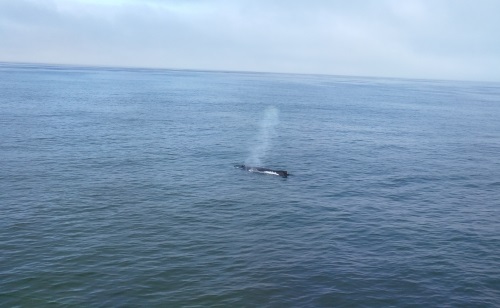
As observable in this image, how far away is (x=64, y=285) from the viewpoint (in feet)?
133

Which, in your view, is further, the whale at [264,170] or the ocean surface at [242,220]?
the whale at [264,170]

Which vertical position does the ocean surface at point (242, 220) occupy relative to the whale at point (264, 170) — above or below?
below

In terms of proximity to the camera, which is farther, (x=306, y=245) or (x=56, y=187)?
(x=56, y=187)

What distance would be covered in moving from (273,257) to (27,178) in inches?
1719

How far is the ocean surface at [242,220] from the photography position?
41.1m

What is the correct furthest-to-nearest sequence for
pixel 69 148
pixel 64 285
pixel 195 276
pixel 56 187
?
pixel 69 148
pixel 56 187
pixel 195 276
pixel 64 285

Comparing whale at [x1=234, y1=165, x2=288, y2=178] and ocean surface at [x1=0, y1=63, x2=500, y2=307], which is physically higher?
whale at [x1=234, y1=165, x2=288, y2=178]

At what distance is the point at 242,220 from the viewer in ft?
189

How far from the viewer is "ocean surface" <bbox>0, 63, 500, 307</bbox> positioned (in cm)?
4106

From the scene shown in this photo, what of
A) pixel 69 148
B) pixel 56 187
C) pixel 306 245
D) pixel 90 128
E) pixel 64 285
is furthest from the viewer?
pixel 90 128

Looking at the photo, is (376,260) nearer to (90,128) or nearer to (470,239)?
(470,239)

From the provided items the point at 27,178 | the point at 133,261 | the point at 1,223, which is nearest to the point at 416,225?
the point at 133,261

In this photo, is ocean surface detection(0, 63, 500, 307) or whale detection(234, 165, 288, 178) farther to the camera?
whale detection(234, 165, 288, 178)

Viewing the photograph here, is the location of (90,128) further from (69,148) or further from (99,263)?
(99,263)
